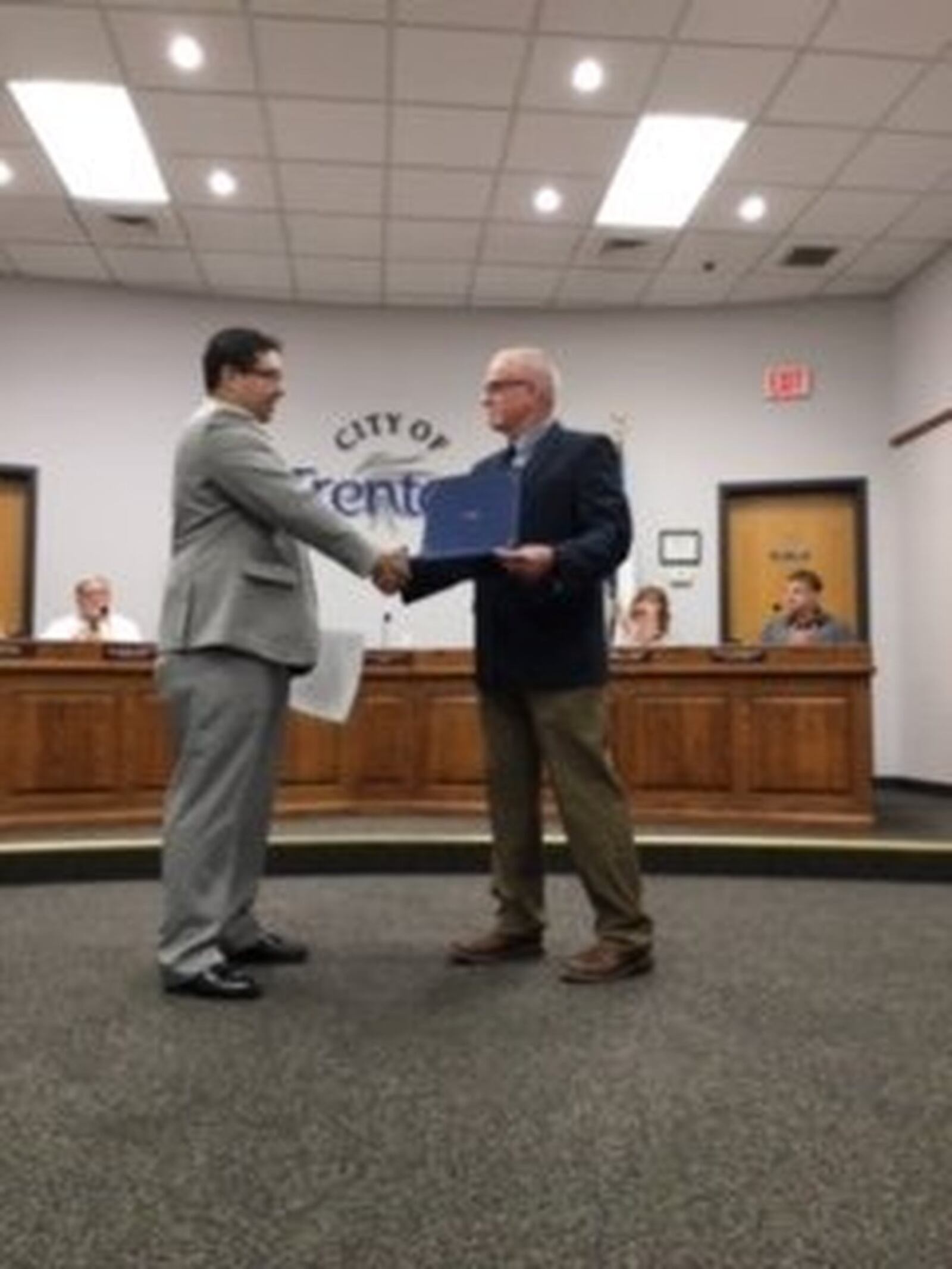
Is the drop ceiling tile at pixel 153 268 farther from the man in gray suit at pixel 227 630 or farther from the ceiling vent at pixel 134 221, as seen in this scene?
the man in gray suit at pixel 227 630

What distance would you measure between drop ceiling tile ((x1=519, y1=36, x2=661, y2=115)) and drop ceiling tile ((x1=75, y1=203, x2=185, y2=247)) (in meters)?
2.37

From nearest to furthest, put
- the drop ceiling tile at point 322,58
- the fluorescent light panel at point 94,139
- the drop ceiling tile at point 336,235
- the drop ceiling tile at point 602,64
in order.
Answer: the drop ceiling tile at point 322,58
the drop ceiling tile at point 602,64
the fluorescent light panel at point 94,139
the drop ceiling tile at point 336,235

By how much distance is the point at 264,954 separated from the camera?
306cm

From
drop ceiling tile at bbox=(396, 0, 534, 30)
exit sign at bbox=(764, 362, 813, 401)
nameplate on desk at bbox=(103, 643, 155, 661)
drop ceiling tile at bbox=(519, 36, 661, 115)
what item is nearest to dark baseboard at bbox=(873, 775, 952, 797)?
exit sign at bbox=(764, 362, 813, 401)

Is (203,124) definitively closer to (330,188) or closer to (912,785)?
(330,188)

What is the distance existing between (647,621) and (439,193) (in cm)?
255

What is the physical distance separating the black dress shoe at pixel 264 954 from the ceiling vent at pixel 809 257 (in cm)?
591

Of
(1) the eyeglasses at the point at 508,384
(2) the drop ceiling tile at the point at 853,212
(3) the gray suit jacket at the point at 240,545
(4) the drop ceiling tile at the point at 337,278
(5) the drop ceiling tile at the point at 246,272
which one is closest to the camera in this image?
(3) the gray suit jacket at the point at 240,545

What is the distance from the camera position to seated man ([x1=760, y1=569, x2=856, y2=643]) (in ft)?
20.0

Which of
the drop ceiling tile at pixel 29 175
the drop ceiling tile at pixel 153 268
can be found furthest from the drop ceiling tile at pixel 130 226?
the drop ceiling tile at pixel 29 175

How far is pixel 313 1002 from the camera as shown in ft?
8.71

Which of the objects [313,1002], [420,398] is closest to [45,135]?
[420,398]

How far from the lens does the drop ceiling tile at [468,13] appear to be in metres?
4.99

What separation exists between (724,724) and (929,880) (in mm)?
1519
